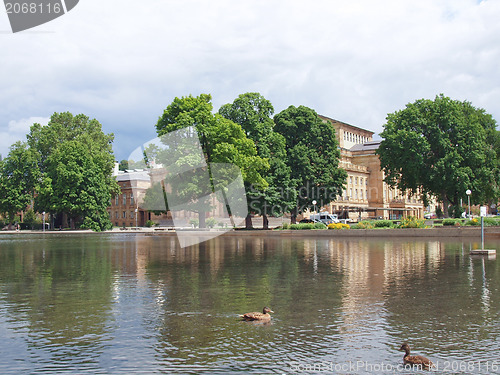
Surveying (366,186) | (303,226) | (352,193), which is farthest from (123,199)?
(303,226)

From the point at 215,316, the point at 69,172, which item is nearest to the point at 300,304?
the point at 215,316

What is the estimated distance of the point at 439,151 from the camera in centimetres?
6488

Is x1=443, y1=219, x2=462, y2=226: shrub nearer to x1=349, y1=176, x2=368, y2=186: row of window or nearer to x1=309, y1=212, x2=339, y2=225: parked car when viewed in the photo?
x1=309, y1=212, x2=339, y2=225: parked car

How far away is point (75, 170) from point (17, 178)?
1693 centimetres

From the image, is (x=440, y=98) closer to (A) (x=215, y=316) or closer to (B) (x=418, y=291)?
(B) (x=418, y=291)

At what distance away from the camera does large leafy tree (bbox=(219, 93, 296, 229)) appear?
63156 millimetres

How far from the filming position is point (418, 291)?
48.5ft

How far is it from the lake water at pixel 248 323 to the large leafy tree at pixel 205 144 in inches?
1411

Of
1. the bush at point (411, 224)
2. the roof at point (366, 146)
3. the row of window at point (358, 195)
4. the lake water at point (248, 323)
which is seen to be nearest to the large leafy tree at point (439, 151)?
the bush at point (411, 224)

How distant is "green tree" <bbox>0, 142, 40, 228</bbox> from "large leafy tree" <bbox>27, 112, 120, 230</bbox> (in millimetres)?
1660

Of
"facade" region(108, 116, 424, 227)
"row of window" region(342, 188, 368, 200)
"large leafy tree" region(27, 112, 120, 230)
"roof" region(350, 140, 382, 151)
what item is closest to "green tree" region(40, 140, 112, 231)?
"large leafy tree" region(27, 112, 120, 230)

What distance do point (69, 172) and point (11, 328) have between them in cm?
7314

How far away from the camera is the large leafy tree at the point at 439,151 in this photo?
62.2 meters

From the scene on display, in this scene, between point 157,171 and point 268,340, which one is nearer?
point 268,340
